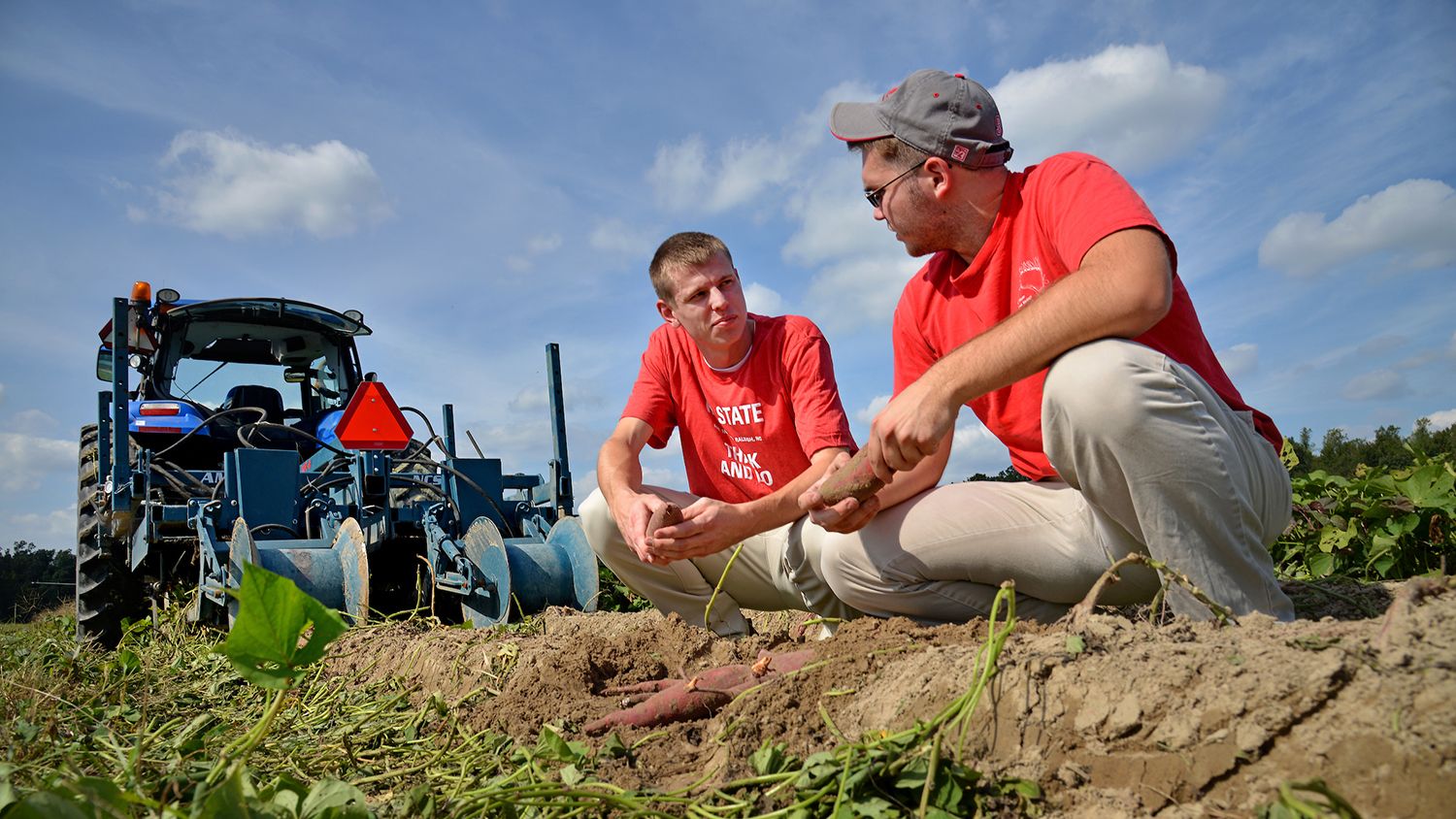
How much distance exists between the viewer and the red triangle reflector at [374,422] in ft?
17.6

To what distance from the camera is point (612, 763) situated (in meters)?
1.61

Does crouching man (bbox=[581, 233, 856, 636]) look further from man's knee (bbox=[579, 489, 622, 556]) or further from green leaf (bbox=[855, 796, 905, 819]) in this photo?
green leaf (bbox=[855, 796, 905, 819])

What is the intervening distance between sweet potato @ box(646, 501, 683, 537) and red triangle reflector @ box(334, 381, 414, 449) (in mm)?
3135

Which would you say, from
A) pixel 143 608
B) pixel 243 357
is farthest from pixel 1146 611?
pixel 243 357

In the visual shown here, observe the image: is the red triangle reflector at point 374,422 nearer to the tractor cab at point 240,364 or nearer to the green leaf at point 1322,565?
the tractor cab at point 240,364

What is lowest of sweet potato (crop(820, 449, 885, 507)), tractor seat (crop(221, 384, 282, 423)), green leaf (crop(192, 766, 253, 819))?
green leaf (crop(192, 766, 253, 819))

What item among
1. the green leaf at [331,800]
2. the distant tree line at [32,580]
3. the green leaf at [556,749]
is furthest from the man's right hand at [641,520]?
the distant tree line at [32,580]

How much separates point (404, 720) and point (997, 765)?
1.49 meters

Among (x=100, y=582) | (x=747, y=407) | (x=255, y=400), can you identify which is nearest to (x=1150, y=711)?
(x=747, y=407)

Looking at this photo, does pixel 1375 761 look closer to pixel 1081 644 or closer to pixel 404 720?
pixel 1081 644

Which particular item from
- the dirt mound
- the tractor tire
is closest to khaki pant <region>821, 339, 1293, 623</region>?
the dirt mound

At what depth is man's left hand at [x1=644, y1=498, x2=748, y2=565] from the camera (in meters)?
2.71

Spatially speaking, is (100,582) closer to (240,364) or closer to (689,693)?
(240,364)

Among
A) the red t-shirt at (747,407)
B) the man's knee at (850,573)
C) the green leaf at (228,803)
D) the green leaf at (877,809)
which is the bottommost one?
the green leaf at (877,809)
